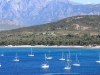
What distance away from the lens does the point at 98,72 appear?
110 metres

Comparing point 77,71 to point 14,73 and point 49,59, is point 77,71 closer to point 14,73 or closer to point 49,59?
point 14,73

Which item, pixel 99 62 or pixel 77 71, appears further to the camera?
pixel 99 62

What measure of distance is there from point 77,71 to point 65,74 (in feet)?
28.4

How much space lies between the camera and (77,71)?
374 feet

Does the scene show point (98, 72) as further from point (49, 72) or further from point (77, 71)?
point (49, 72)

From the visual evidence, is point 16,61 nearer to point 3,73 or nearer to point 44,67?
point 44,67

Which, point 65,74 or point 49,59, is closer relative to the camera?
point 65,74

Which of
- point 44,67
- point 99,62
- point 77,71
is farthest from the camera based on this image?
point 99,62

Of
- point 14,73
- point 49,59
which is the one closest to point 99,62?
point 49,59

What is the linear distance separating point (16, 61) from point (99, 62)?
32862 millimetres

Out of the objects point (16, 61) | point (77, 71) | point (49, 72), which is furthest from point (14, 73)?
point (16, 61)

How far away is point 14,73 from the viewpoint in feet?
359

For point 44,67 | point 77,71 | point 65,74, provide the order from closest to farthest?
1. point 65,74
2. point 77,71
3. point 44,67

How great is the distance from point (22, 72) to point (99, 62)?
4230cm
